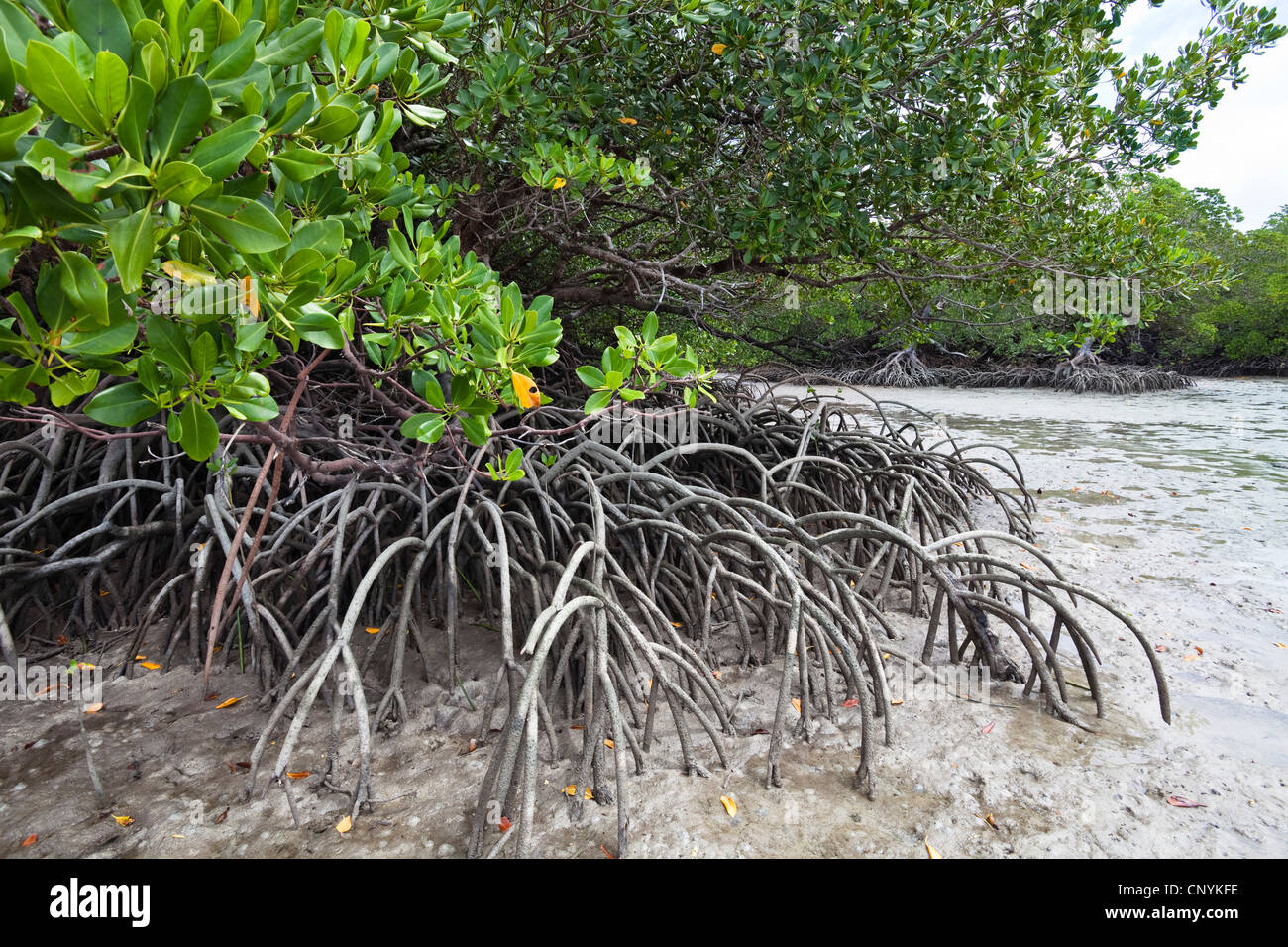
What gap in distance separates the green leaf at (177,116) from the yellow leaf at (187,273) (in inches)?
6.8

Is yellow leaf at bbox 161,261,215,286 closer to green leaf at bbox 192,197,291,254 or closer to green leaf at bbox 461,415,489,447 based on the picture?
green leaf at bbox 192,197,291,254

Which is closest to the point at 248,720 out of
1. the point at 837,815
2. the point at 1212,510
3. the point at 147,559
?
the point at 147,559

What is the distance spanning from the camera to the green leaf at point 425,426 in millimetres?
1399

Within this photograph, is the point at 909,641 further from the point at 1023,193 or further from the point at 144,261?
the point at 144,261

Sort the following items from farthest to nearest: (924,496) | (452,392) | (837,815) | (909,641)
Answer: (924,496) < (909,641) < (837,815) < (452,392)

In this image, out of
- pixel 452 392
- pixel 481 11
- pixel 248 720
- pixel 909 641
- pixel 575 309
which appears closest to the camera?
pixel 452 392

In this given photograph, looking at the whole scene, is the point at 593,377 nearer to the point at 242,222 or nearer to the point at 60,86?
the point at 242,222

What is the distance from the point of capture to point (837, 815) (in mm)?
1481

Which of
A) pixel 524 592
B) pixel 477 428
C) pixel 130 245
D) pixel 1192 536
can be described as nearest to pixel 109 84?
pixel 130 245

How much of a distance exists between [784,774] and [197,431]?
1.46 meters

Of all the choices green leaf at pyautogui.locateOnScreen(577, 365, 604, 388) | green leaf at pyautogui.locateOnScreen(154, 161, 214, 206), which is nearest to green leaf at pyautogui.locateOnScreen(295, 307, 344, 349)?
green leaf at pyautogui.locateOnScreen(154, 161, 214, 206)

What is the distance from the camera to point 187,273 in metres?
0.81

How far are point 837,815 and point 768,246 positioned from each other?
2311 millimetres

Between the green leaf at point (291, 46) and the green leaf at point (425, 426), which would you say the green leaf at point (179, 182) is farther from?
the green leaf at point (425, 426)
